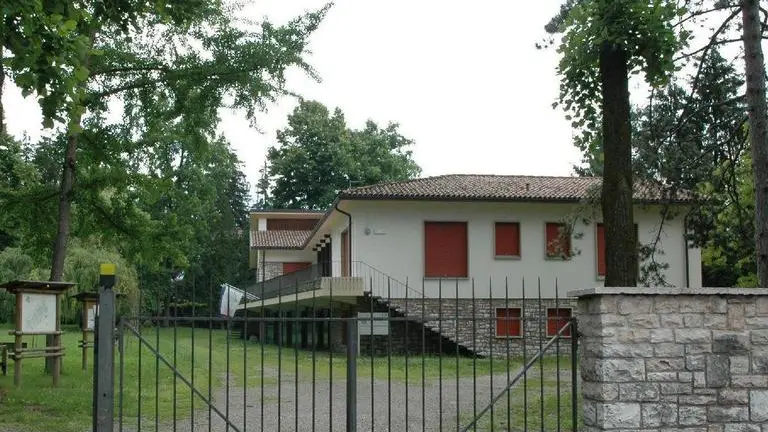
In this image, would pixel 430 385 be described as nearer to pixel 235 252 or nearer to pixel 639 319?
pixel 639 319

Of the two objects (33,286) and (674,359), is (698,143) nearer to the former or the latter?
(674,359)

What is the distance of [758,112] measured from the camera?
12.5m

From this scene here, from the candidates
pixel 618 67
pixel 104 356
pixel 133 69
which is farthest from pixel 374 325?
pixel 133 69

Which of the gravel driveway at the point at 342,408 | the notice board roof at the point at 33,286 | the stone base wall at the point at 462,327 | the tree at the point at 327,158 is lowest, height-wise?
the gravel driveway at the point at 342,408

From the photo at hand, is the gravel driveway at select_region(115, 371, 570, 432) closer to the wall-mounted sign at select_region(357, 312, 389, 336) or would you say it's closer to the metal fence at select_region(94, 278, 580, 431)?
the metal fence at select_region(94, 278, 580, 431)

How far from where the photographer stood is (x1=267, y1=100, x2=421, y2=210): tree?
60.2 metres

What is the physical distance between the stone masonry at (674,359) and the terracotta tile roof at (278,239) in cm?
4019

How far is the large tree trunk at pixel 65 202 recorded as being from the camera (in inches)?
690

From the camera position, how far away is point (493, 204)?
2909cm

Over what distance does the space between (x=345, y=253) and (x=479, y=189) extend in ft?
17.8

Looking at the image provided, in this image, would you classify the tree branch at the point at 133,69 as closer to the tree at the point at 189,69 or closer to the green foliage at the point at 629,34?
the tree at the point at 189,69

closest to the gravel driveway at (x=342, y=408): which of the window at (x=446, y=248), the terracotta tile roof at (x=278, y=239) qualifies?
the window at (x=446, y=248)

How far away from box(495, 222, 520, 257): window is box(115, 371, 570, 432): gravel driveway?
10412mm

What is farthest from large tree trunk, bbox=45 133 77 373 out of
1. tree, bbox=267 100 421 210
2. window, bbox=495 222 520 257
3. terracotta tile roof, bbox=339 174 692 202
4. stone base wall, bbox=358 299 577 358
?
tree, bbox=267 100 421 210
